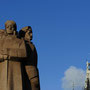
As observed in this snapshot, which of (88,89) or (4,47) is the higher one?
(4,47)

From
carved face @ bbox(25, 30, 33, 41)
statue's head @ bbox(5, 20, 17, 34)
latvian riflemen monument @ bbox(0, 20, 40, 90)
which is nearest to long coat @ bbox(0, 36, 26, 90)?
latvian riflemen monument @ bbox(0, 20, 40, 90)

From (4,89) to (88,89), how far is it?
61475 mm

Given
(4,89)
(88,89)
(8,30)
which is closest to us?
(4,89)

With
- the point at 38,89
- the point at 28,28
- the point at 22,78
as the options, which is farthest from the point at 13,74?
the point at 28,28

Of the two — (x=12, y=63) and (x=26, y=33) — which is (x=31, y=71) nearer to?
(x=12, y=63)

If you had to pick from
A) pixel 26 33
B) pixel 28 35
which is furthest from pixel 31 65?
pixel 26 33

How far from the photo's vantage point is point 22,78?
46.2 feet

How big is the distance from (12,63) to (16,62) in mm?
171

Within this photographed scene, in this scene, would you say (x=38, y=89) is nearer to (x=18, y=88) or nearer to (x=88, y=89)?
(x=18, y=88)

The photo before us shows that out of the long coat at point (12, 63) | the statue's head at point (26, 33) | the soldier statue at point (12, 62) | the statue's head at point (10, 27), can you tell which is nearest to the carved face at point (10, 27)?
the statue's head at point (10, 27)

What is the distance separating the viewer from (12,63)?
46.3 feet

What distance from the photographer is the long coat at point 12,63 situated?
13.8m

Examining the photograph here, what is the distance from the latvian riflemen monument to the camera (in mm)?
13883

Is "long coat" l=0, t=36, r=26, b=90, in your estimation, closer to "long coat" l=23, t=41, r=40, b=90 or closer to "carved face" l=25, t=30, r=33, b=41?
"long coat" l=23, t=41, r=40, b=90
